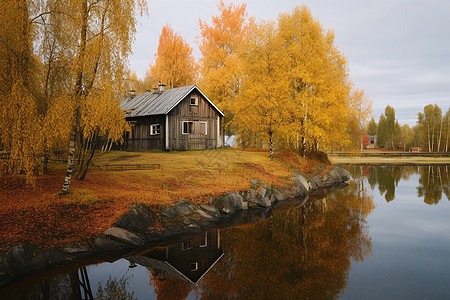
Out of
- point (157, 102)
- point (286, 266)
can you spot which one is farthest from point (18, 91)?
point (157, 102)

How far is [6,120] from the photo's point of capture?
10.6 m

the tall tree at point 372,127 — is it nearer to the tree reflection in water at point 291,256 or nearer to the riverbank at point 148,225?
the riverbank at point 148,225

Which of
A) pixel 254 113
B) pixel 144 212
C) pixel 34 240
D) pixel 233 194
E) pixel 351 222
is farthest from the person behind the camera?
pixel 254 113

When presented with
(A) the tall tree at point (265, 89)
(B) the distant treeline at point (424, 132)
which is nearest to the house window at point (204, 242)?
(A) the tall tree at point (265, 89)

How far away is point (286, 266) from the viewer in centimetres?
902

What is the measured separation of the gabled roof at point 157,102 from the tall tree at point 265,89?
19.4ft

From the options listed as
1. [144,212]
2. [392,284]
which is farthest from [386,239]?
[144,212]

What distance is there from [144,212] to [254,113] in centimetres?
1638

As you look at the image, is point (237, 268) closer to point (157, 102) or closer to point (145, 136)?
point (145, 136)

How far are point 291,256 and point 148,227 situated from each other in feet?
18.8

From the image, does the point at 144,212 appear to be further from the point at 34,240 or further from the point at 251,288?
the point at 251,288

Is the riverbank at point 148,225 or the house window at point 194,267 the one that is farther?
the house window at point 194,267

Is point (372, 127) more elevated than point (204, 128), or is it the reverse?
point (372, 127)

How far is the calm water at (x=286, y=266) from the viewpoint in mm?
7570
